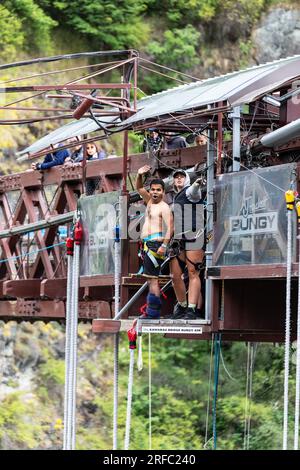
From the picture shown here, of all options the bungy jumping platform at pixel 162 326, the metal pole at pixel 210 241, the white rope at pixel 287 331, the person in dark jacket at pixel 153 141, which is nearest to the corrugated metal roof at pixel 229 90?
the person in dark jacket at pixel 153 141

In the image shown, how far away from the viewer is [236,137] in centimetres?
1484

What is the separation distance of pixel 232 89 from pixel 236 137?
0.66 meters

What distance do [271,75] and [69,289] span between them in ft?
11.7

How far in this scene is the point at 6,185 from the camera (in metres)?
20.4

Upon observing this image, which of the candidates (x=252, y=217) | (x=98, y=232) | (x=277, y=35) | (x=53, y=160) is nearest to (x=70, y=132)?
(x=53, y=160)

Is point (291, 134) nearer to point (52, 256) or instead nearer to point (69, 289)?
point (69, 289)

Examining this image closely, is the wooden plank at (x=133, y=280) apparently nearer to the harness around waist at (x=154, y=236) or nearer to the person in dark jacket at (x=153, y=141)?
the harness around waist at (x=154, y=236)

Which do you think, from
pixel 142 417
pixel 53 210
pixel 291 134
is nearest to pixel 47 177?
pixel 53 210

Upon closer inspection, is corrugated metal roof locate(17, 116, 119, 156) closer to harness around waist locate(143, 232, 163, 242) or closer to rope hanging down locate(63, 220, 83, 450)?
rope hanging down locate(63, 220, 83, 450)

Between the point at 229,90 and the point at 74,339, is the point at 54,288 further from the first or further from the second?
the point at 229,90

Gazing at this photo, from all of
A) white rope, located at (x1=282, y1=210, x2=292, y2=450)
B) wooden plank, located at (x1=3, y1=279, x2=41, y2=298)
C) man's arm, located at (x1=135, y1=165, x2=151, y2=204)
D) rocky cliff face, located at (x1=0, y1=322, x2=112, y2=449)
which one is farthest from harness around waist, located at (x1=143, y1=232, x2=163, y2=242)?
rocky cliff face, located at (x1=0, y1=322, x2=112, y2=449)

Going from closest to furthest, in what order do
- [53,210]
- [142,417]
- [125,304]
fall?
[125,304], [53,210], [142,417]

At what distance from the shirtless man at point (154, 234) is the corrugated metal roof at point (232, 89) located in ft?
2.98

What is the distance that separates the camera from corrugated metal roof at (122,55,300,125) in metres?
14.2
